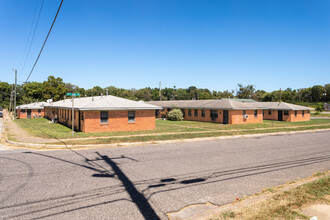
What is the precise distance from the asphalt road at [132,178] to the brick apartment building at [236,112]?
19554 millimetres

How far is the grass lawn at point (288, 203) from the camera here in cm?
547

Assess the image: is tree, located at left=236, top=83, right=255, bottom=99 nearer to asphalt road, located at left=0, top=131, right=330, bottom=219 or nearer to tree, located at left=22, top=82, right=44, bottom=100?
tree, located at left=22, top=82, right=44, bottom=100

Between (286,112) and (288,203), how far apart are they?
37651 millimetres

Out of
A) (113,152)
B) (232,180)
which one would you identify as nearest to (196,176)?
(232,180)

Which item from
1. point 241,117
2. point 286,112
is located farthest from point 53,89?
point 286,112

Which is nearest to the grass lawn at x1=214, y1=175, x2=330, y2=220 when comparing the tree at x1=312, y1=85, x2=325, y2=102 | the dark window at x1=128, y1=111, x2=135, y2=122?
the dark window at x1=128, y1=111, x2=135, y2=122

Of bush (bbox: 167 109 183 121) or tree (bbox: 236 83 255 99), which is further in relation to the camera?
tree (bbox: 236 83 255 99)

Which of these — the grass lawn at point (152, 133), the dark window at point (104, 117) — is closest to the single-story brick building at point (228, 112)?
the grass lawn at point (152, 133)

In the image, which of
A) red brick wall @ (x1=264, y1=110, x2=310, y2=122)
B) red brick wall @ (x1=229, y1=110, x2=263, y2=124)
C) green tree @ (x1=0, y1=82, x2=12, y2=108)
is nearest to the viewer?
red brick wall @ (x1=229, y1=110, x2=263, y2=124)

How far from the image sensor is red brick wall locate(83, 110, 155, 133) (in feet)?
72.9

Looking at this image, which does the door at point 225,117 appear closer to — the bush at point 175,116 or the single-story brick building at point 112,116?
the bush at point 175,116

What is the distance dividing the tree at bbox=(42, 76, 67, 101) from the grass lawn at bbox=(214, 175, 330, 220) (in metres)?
67.1

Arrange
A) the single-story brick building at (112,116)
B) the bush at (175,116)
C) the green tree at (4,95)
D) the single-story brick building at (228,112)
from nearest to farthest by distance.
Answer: the single-story brick building at (112,116), the single-story brick building at (228,112), the bush at (175,116), the green tree at (4,95)

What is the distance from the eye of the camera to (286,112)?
39.5 meters
